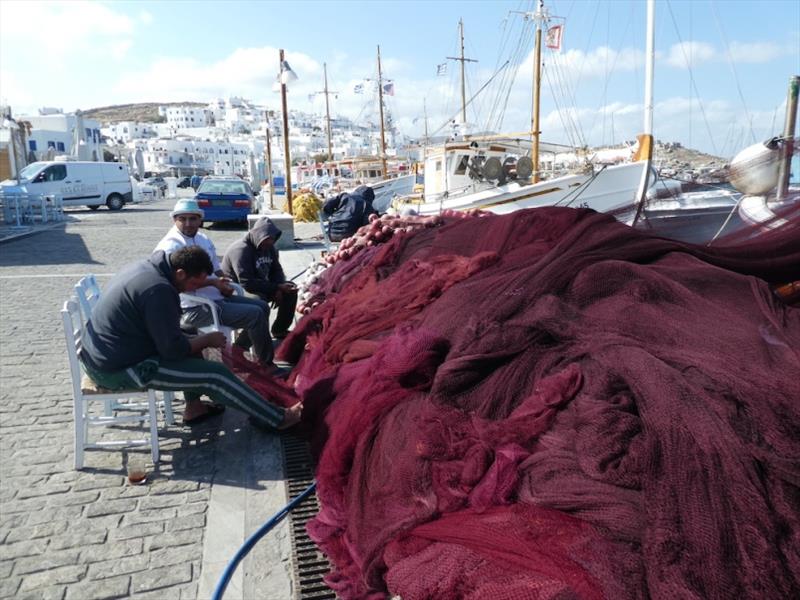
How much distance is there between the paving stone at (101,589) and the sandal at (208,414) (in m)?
1.56

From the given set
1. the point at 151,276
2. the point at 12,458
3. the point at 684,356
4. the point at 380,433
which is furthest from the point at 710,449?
the point at 12,458

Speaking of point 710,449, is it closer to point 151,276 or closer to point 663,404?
point 663,404

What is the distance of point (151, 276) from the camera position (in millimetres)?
3418

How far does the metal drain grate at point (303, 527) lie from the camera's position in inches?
103

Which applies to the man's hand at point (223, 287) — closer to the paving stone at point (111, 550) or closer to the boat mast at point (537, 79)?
the paving stone at point (111, 550)

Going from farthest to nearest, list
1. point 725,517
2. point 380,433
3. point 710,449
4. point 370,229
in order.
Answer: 1. point 370,229
2. point 380,433
3. point 710,449
4. point 725,517

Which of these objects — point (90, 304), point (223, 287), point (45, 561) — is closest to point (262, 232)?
point (223, 287)

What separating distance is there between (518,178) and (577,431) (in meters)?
14.9

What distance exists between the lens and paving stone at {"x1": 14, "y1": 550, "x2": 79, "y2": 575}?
265 cm

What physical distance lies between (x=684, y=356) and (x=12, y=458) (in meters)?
3.82

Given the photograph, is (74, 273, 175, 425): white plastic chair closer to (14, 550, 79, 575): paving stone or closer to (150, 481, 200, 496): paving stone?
(150, 481, 200, 496): paving stone

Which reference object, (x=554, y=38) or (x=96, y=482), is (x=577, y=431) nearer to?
(x=96, y=482)

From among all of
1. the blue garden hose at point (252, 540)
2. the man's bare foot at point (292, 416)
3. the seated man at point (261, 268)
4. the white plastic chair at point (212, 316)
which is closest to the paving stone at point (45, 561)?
the blue garden hose at point (252, 540)

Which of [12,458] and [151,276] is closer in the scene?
[151,276]
